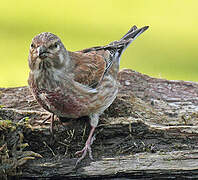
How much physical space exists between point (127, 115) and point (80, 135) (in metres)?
0.69

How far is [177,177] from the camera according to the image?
4883mm

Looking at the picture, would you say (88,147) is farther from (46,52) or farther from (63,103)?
(46,52)

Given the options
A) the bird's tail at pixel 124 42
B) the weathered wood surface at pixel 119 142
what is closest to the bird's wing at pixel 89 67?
the weathered wood surface at pixel 119 142

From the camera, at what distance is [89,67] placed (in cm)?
574

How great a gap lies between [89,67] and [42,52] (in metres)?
1.05

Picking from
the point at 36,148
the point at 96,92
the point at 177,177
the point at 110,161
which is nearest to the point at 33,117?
the point at 36,148

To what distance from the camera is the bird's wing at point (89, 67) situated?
553cm

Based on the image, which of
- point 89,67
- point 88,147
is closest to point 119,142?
point 88,147

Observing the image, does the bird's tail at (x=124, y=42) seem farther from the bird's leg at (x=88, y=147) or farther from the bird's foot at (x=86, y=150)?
the bird's foot at (x=86, y=150)

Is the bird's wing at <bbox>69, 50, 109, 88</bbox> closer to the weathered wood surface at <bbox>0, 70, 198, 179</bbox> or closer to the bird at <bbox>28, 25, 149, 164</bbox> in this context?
the bird at <bbox>28, 25, 149, 164</bbox>

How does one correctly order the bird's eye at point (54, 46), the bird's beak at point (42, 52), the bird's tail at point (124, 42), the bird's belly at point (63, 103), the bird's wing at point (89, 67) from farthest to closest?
the bird's tail at point (124, 42) < the bird's wing at point (89, 67) < the bird's belly at point (63, 103) < the bird's eye at point (54, 46) < the bird's beak at point (42, 52)

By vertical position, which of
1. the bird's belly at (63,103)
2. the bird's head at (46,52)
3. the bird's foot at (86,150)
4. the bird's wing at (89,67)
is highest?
the bird's head at (46,52)

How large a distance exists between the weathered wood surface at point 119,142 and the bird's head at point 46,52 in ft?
2.48

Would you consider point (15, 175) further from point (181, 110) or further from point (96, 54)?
point (181, 110)
